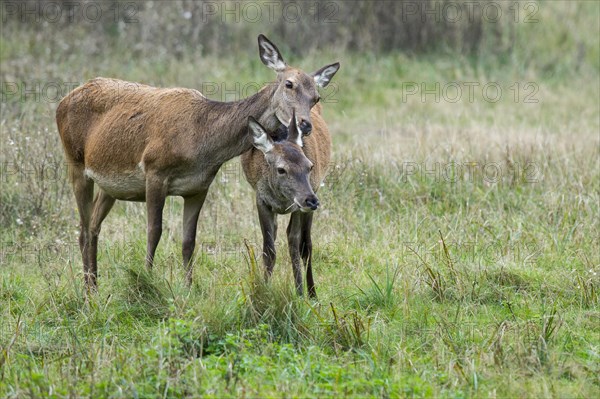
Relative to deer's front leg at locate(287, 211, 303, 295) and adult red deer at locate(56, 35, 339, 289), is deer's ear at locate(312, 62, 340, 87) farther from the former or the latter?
deer's front leg at locate(287, 211, 303, 295)

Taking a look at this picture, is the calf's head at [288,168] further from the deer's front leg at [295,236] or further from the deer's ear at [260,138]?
the deer's front leg at [295,236]

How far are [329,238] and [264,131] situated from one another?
5.93 ft

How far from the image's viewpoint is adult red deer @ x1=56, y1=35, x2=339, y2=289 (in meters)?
7.80

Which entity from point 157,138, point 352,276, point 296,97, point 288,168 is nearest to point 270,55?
point 296,97

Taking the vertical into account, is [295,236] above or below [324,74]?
below

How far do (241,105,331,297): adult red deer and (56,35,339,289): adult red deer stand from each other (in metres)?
0.18

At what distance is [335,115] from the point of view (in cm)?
1448

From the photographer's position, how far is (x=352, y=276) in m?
8.27

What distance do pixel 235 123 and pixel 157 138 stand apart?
614mm

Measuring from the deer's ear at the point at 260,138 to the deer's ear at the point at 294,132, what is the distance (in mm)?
158

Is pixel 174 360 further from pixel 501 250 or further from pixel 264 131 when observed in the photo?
pixel 501 250

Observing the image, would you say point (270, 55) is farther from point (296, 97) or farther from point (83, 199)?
point (83, 199)

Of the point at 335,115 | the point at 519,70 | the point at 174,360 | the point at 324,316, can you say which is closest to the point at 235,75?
the point at 335,115

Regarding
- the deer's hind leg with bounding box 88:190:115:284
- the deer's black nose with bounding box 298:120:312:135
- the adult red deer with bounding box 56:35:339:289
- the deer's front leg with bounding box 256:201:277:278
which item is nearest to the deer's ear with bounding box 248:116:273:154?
the adult red deer with bounding box 56:35:339:289
